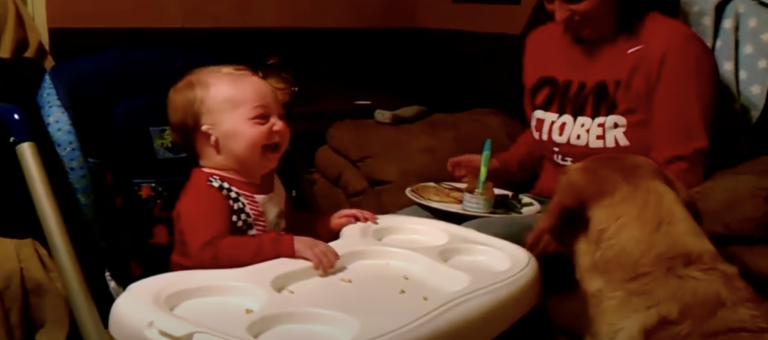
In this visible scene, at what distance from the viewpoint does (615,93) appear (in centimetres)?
176

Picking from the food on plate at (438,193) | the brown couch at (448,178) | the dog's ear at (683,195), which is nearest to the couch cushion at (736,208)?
the brown couch at (448,178)

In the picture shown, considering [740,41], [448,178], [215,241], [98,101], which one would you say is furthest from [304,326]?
[740,41]

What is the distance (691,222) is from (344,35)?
2.08m

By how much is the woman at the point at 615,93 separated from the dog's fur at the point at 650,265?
293mm

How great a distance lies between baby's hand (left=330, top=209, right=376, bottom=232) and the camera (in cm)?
145

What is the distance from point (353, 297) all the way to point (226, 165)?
456mm

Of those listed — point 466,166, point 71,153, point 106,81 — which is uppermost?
point 106,81

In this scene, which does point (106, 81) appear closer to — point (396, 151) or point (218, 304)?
point (218, 304)

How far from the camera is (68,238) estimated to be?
1.50 m

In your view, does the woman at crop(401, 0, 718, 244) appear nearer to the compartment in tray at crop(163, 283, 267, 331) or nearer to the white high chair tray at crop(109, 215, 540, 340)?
the white high chair tray at crop(109, 215, 540, 340)

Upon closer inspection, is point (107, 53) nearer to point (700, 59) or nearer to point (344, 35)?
point (700, 59)

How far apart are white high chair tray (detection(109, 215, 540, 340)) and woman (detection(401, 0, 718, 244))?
40 centimetres

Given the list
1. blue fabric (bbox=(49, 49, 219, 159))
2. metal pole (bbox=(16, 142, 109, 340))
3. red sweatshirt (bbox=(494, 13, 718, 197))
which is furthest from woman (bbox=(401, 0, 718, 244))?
metal pole (bbox=(16, 142, 109, 340))

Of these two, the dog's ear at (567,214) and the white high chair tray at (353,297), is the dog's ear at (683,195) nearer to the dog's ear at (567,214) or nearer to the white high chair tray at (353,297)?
the dog's ear at (567,214)
